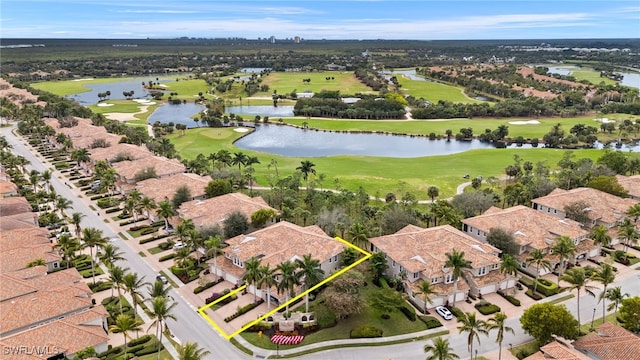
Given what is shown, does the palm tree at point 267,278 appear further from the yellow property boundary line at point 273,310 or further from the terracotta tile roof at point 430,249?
the terracotta tile roof at point 430,249

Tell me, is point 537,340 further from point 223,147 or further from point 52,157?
point 52,157

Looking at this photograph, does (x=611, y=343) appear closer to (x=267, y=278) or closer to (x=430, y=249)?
(x=430, y=249)

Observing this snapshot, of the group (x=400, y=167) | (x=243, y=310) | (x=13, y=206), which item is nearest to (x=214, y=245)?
(x=243, y=310)

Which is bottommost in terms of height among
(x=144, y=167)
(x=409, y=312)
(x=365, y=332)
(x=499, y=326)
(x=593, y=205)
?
(x=365, y=332)

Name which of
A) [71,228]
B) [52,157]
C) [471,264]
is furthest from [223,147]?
[471,264]

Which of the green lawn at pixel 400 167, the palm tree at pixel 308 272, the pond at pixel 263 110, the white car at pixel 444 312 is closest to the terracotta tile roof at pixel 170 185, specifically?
the green lawn at pixel 400 167

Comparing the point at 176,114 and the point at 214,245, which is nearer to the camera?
the point at 214,245
